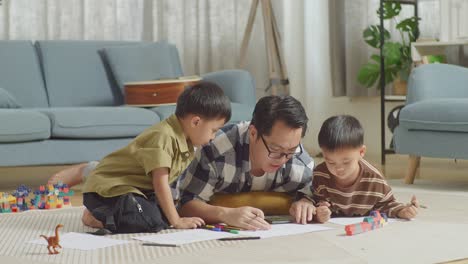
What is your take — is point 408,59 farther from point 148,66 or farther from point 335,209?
point 335,209

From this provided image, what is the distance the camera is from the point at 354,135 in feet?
8.51

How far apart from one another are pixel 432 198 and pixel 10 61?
2435 millimetres

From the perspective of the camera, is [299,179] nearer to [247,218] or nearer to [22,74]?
[247,218]

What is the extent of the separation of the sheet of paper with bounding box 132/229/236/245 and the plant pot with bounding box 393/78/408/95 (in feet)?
11.2

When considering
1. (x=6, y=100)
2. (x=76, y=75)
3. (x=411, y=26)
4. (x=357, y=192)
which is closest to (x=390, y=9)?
(x=411, y=26)

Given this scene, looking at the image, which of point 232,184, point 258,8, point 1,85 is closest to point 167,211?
point 232,184

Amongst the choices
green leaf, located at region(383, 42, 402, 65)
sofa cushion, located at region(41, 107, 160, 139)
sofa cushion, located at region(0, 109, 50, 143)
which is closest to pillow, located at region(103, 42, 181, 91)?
sofa cushion, located at region(41, 107, 160, 139)

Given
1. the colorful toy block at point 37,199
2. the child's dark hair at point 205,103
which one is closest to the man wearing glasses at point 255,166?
the child's dark hair at point 205,103

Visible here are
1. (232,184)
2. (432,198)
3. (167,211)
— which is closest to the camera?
(167,211)

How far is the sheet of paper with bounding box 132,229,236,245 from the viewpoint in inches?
93.3

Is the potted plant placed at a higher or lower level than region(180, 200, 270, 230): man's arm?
higher

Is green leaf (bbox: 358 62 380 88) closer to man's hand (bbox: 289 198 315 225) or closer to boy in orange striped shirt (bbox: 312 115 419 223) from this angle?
boy in orange striped shirt (bbox: 312 115 419 223)

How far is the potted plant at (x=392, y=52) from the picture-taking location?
5.65 m

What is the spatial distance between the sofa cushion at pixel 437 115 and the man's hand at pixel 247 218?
162cm
